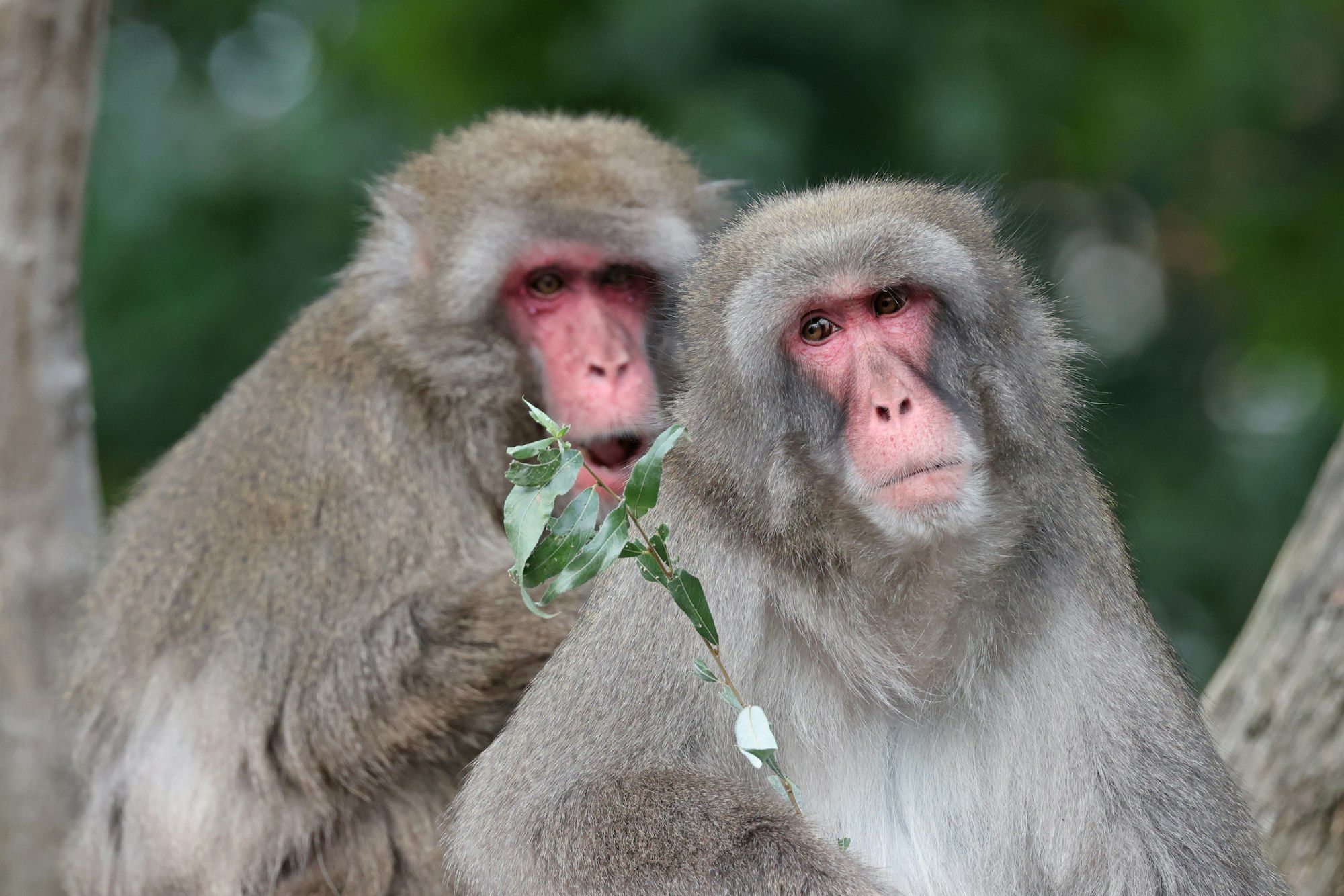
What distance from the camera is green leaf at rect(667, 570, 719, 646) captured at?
317 centimetres

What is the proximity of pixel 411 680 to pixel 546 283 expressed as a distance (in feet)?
4.32

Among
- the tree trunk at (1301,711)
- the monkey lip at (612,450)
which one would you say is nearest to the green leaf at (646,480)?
the monkey lip at (612,450)

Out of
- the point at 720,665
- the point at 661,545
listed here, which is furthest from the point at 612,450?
the point at 720,665

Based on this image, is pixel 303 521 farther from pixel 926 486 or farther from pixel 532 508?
pixel 926 486

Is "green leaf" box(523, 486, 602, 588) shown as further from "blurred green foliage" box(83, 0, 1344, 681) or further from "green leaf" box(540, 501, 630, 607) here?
"blurred green foliage" box(83, 0, 1344, 681)

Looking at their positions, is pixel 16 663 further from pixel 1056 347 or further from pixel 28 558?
pixel 1056 347

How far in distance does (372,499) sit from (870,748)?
1.81 meters

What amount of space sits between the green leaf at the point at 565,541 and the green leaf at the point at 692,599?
0.65 feet

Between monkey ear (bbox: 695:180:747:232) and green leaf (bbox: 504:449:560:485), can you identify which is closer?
green leaf (bbox: 504:449:560:485)

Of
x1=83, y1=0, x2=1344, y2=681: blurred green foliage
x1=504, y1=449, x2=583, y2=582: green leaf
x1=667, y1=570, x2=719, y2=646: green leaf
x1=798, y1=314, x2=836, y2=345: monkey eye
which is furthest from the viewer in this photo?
x1=83, y1=0, x2=1344, y2=681: blurred green foliage

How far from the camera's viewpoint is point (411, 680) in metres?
4.57

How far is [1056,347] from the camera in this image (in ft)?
12.5

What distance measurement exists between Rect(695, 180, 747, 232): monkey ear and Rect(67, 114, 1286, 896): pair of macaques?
444 millimetres

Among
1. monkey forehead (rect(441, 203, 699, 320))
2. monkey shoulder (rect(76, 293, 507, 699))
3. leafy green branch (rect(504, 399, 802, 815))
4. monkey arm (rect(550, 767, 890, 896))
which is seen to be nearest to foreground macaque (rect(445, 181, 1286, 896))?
monkey arm (rect(550, 767, 890, 896))
